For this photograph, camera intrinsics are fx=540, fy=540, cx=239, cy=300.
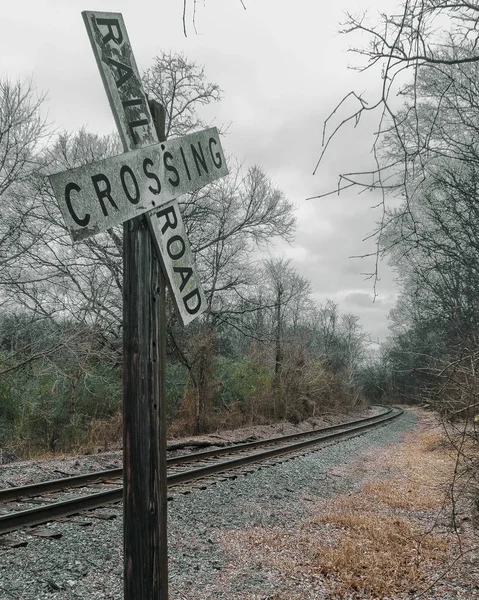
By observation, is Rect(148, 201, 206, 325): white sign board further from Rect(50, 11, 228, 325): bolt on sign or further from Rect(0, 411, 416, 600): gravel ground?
Rect(0, 411, 416, 600): gravel ground

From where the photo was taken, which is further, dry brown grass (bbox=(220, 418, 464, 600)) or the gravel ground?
dry brown grass (bbox=(220, 418, 464, 600))

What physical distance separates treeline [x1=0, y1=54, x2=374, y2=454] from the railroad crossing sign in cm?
960

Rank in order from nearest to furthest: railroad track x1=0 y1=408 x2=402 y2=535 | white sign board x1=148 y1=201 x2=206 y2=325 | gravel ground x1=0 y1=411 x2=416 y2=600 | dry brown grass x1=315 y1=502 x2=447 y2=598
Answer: white sign board x1=148 y1=201 x2=206 y2=325 < gravel ground x1=0 y1=411 x2=416 y2=600 < dry brown grass x1=315 y1=502 x2=447 y2=598 < railroad track x1=0 y1=408 x2=402 y2=535

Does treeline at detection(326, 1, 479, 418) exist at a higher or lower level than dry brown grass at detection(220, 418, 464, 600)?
higher

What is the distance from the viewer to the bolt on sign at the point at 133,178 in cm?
222

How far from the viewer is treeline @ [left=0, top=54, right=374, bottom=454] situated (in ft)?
43.0

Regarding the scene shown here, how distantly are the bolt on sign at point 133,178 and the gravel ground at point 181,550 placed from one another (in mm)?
2863

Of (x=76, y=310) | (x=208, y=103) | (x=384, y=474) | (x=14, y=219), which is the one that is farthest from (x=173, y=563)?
(x=208, y=103)

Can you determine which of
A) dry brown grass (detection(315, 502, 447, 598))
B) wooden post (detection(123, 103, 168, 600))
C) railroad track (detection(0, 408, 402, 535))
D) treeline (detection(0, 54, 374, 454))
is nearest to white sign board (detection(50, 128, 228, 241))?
wooden post (detection(123, 103, 168, 600))

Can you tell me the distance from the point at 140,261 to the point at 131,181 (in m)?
0.35

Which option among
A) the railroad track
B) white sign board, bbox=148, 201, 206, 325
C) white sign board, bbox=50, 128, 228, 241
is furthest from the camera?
the railroad track

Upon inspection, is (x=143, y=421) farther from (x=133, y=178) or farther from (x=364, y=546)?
(x=364, y=546)

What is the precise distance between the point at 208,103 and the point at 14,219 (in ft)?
25.2

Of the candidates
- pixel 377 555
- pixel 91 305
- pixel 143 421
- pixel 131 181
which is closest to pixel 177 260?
pixel 131 181
